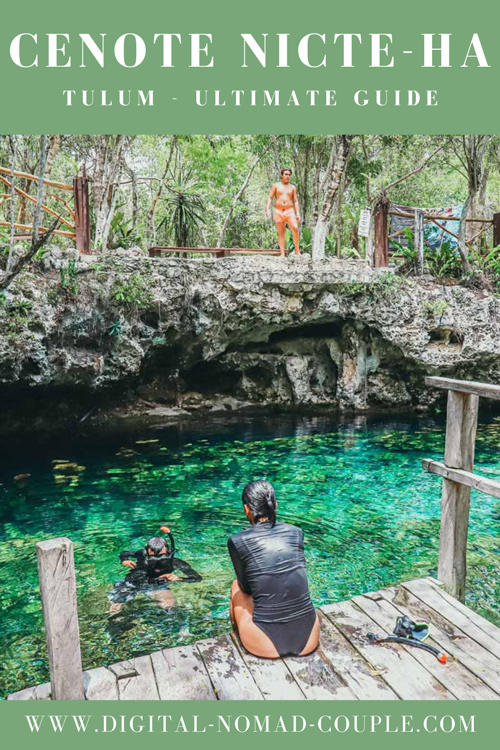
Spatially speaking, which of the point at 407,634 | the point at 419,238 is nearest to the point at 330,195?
the point at 419,238

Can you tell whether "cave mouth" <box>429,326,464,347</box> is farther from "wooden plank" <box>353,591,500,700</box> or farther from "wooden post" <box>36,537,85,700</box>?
"wooden post" <box>36,537,85,700</box>

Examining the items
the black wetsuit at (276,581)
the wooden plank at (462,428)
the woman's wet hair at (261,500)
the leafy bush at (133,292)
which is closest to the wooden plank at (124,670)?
the black wetsuit at (276,581)

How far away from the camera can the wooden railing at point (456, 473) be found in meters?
4.89

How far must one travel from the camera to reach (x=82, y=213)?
11484mm

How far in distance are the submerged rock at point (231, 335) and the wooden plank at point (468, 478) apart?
805cm

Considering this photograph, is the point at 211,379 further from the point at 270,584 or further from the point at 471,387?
the point at 270,584

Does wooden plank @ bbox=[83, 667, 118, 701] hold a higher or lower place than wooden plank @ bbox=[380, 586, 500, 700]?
lower

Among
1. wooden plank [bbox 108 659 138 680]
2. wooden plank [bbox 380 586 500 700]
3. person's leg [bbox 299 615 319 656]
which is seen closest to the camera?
wooden plank [bbox 380 586 500 700]

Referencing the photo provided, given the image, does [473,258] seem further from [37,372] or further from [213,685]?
[213,685]

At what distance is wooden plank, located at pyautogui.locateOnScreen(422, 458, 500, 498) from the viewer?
452cm

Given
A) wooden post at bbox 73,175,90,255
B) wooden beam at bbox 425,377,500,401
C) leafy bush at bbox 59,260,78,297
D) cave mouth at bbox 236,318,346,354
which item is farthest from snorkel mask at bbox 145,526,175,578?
cave mouth at bbox 236,318,346,354

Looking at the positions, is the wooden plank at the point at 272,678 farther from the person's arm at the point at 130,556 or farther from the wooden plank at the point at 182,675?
the person's arm at the point at 130,556

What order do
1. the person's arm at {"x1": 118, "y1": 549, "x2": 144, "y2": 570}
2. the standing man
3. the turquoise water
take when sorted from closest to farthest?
the turquoise water, the person's arm at {"x1": 118, "y1": 549, "x2": 144, "y2": 570}, the standing man

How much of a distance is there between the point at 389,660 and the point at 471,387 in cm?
206
